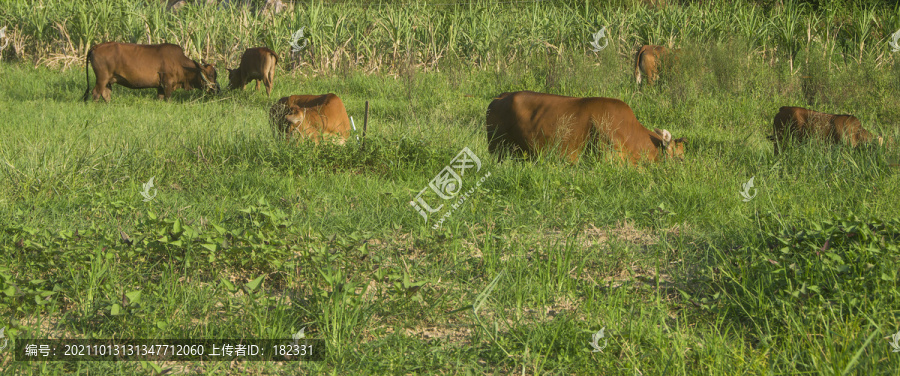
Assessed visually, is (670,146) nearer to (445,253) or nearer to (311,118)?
(445,253)

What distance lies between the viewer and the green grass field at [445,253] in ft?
Result: 9.12

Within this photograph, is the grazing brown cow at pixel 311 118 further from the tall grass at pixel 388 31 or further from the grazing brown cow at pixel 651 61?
the tall grass at pixel 388 31

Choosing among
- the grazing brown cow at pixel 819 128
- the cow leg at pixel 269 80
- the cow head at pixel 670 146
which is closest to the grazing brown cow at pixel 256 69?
the cow leg at pixel 269 80

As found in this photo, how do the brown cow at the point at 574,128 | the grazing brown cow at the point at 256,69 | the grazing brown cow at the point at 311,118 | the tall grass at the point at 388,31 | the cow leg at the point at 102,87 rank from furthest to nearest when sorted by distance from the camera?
the tall grass at the point at 388,31 < the grazing brown cow at the point at 256,69 < the cow leg at the point at 102,87 < the grazing brown cow at the point at 311,118 < the brown cow at the point at 574,128

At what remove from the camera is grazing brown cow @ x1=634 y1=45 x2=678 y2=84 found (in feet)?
32.2

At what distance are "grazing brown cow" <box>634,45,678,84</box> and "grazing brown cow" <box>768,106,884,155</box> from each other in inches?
144

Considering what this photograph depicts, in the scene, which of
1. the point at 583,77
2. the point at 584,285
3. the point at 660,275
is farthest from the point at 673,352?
the point at 583,77

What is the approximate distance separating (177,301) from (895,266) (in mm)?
3081

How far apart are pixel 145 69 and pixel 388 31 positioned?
14.1ft

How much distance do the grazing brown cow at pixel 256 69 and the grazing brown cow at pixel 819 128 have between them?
6.77 meters

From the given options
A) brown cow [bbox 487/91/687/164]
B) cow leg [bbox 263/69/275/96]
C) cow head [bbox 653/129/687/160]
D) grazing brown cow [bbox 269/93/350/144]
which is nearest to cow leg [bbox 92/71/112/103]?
cow leg [bbox 263/69/275/96]

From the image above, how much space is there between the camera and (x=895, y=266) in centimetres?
305

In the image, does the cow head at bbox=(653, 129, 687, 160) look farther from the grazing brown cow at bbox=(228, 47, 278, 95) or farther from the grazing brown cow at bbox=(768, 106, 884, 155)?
the grazing brown cow at bbox=(228, 47, 278, 95)

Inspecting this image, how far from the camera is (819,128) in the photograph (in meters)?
5.82
